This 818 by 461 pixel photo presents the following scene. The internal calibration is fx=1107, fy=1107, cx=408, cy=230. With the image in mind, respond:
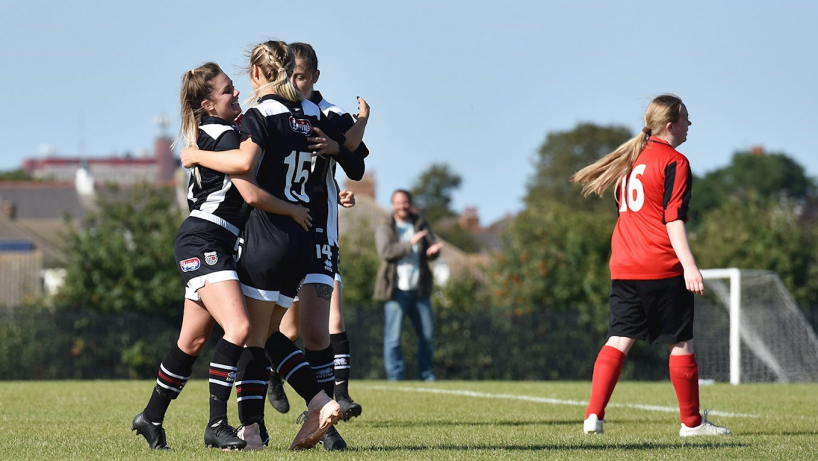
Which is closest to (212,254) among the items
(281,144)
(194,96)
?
(281,144)

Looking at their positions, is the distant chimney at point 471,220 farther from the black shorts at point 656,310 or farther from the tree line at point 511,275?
the black shorts at point 656,310

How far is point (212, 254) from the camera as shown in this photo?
5363mm

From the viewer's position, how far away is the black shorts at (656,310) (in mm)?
6602

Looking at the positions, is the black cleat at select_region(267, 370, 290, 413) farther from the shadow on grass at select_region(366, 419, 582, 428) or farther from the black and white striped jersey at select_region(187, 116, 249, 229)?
the black and white striped jersey at select_region(187, 116, 249, 229)

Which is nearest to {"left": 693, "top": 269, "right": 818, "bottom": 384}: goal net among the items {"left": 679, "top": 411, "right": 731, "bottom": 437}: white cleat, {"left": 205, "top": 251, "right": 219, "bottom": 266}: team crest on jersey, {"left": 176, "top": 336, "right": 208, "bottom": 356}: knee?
{"left": 679, "top": 411, "right": 731, "bottom": 437}: white cleat

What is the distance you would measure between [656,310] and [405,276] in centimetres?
689

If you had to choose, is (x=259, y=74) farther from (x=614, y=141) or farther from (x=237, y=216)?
(x=614, y=141)

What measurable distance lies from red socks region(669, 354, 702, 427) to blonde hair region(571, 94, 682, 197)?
114 centimetres

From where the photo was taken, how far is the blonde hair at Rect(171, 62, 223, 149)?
18.7 ft

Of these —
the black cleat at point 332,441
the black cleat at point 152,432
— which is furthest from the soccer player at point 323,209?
the black cleat at point 152,432

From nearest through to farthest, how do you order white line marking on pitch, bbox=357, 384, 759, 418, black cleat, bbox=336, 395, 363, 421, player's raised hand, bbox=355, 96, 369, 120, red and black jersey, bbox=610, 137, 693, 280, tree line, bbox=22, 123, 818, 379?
player's raised hand, bbox=355, 96, 369, 120 < red and black jersey, bbox=610, 137, 693, 280 < black cleat, bbox=336, 395, 363, 421 < white line marking on pitch, bbox=357, 384, 759, 418 < tree line, bbox=22, 123, 818, 379

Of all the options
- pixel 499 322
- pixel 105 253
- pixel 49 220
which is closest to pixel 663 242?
pixel 499 322

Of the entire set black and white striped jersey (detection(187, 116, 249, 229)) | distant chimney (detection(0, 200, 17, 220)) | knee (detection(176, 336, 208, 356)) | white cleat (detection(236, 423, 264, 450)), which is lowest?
white cleat (detection(236, 423, 264, 450))

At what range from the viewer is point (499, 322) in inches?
837
